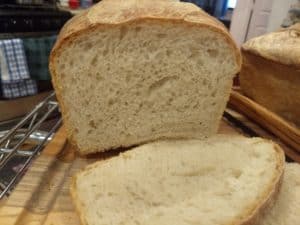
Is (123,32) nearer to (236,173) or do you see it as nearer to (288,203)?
(236,173)

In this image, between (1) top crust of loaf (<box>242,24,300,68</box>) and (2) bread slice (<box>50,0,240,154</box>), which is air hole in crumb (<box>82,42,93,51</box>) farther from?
(1) top crust of loaf (<box>242,24,300,68</box>)

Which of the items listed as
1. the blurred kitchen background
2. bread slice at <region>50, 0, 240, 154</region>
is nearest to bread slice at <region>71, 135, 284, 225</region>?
bread slice at <region>50, 0, 240, 154</region>

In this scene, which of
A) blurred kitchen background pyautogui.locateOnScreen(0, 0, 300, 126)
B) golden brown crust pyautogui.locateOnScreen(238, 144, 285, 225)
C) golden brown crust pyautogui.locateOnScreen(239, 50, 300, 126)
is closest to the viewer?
golden brown crust pyautogui.locateOnScreen(238, 144, 285, 225)

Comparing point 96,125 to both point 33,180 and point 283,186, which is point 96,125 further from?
point 283,186

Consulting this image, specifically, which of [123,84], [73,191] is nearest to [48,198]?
[73,191]

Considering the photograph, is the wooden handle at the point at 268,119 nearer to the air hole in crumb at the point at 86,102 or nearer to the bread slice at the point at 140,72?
the bread slice at the point at 140,72

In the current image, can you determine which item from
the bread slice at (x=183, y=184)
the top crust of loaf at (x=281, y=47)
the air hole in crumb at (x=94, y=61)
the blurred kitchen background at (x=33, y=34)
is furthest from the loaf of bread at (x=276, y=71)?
the air hole in crumb at (x=94, y=61)
